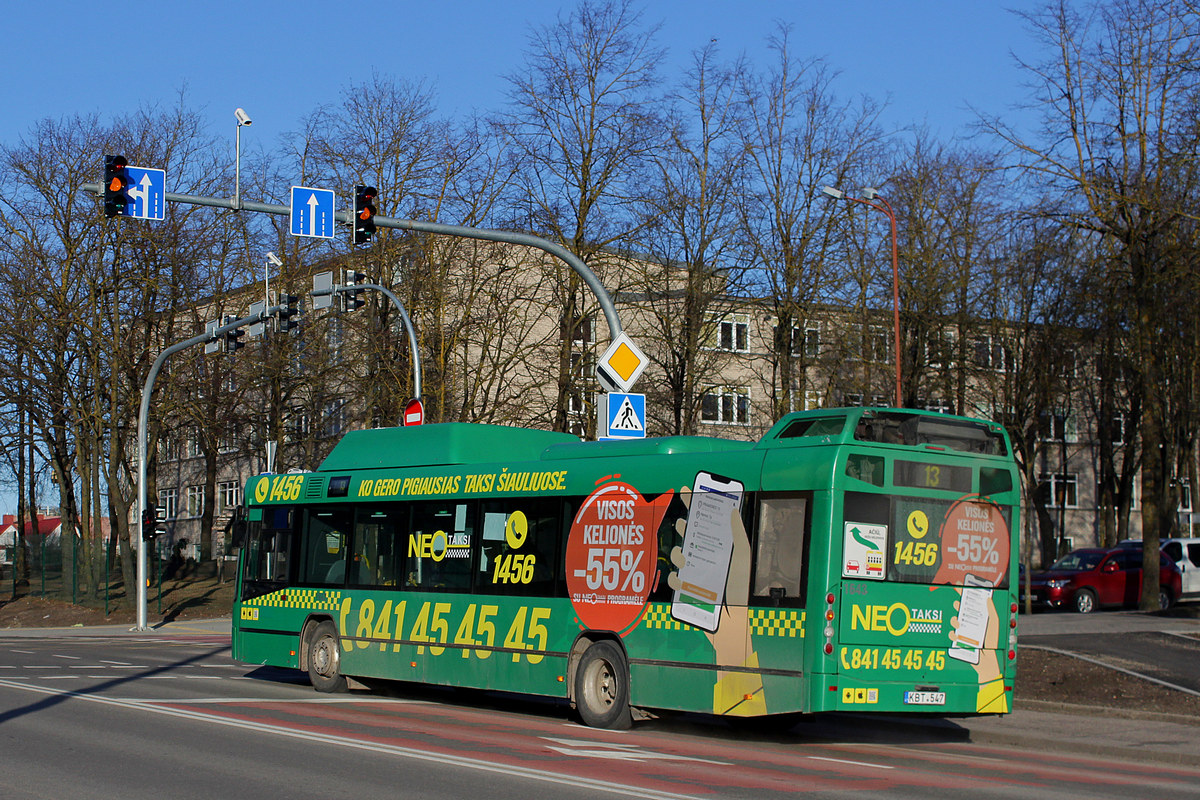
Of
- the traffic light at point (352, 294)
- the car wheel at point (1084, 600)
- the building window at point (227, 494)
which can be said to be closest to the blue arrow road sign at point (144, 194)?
the traffic light at point (352, 294)

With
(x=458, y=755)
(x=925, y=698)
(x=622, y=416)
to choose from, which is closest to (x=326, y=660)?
(x=622, y=416)

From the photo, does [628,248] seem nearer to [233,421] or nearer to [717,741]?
[233,421]

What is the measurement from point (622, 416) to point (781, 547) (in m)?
4.98

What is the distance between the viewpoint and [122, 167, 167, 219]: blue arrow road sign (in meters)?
16.1

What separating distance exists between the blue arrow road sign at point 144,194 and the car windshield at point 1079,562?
2515 centimetres

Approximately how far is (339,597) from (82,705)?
3580 mm

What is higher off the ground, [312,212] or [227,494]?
[312,212]

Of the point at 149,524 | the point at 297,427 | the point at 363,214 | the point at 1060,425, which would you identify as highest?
the point at 363,214

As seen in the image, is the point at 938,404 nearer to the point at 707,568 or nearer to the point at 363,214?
the point at 363,214

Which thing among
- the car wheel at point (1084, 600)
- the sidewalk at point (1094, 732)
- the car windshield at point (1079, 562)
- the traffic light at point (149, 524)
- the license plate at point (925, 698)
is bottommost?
the car wheel at point (1084, 600)

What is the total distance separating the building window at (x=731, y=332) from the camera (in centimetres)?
3682

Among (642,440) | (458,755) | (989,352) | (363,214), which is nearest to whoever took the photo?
(458,755)

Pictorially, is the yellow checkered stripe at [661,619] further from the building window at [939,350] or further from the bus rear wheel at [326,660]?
the building window at [939,350]

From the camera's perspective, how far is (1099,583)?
32.9m
